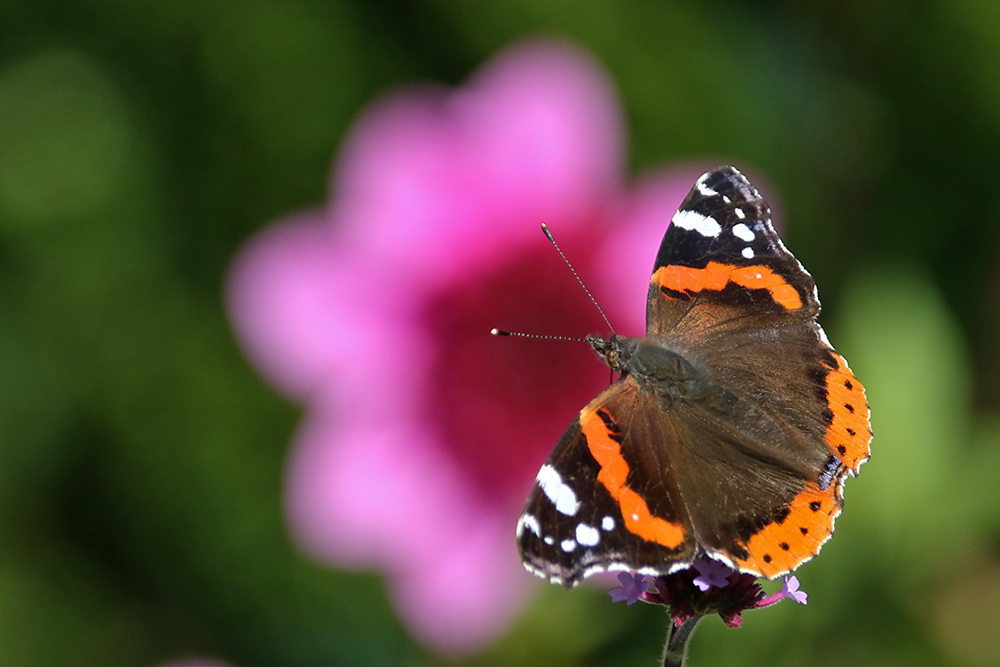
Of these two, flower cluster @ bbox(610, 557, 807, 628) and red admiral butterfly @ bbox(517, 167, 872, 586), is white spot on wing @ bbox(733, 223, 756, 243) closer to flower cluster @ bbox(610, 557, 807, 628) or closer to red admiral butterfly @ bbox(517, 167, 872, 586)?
red admiral butterfly @ bbox(517, 167, 872, 586)

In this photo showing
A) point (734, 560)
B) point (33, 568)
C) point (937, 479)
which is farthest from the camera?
point (33, 568)

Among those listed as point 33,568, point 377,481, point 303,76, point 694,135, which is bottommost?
point 33,568

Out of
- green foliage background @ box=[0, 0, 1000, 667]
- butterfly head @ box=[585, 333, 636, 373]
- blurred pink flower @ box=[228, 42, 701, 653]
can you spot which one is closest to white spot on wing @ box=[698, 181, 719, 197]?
butterfly head @ box=[585, 333, 636, 373]

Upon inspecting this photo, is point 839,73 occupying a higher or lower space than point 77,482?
higher

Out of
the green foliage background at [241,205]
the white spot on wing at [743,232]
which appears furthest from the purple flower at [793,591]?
the green foliage background at [241,205]

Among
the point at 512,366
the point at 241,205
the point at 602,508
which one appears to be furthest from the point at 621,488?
the point at 241,205

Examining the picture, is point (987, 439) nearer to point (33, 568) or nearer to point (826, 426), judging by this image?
point (826, 426)

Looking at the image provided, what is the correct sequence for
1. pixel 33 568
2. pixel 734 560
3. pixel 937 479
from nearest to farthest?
1. pixel 734 560
2. pixel 937 479
3. pixel 33 568

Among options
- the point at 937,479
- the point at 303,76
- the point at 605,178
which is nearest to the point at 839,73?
the point at 605,178
